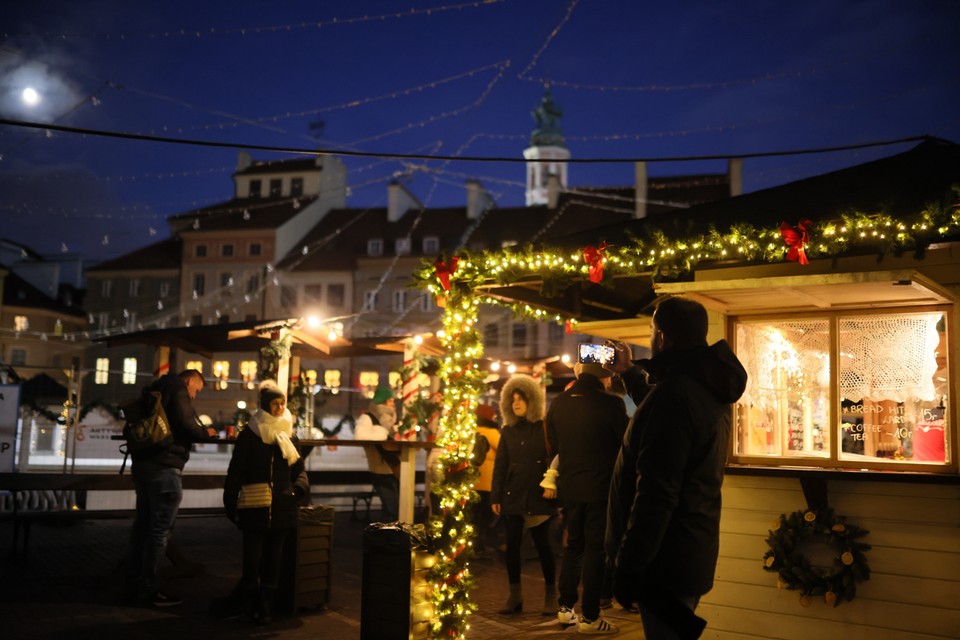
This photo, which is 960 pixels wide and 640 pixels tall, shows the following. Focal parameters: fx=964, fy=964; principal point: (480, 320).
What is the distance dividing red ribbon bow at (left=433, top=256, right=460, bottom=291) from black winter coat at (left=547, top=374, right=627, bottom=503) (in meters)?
1.31

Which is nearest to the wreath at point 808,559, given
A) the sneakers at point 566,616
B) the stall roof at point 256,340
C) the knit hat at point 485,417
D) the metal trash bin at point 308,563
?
the sneakers at point 566,616

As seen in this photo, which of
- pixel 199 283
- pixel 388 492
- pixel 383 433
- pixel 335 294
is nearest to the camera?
pixel 383 433

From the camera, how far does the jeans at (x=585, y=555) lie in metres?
7.12

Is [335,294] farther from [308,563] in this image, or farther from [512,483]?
[512,483]

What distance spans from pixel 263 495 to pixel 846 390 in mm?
4407

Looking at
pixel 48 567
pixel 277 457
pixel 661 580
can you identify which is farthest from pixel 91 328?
pixel 661 580

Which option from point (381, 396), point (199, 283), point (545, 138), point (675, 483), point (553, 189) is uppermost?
point (545, 138)

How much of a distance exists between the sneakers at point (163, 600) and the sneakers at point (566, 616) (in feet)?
11.0

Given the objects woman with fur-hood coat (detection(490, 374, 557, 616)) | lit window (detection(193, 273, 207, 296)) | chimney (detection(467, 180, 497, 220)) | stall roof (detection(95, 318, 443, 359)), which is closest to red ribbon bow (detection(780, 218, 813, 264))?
woman with fur-hood coat (detection(490, 374, 557, 616))

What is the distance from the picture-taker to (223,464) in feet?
85.6

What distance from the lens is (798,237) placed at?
6.22 m

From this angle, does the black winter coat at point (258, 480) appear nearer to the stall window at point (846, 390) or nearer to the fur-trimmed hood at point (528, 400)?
the fur-trimmed hood at point (528, 400)

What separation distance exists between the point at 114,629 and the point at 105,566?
3496 millimetres

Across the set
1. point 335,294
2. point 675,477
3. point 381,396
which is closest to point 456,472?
point 675,477
